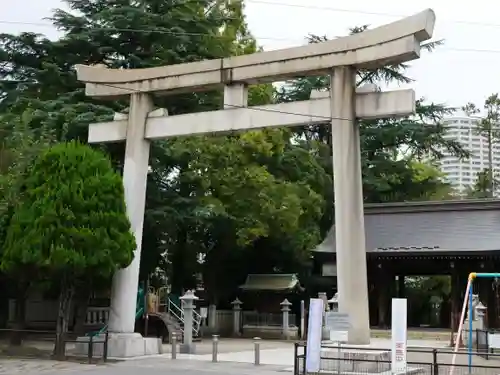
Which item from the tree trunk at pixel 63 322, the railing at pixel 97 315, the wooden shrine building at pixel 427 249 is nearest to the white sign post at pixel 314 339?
the tree trunk at pixel 63 322

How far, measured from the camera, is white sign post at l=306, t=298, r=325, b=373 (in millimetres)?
14617

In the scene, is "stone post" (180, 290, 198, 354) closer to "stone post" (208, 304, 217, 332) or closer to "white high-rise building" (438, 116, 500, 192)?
"stone post" (208, 304, 217, 332)

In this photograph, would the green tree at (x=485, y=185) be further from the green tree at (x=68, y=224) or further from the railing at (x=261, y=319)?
the green tree at (x=68, y=224)

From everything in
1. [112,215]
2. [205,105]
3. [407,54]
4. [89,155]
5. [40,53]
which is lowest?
[112,215]

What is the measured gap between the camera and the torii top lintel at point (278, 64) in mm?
16984

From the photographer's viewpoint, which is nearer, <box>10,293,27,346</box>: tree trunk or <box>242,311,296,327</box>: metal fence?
<box>10,293,27,346</box>: tree trunk

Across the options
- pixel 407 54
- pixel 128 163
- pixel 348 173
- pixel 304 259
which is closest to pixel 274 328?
pixel 304 259

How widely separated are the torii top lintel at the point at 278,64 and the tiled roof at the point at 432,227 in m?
15.9

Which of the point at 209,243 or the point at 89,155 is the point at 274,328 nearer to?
the point at 209,243

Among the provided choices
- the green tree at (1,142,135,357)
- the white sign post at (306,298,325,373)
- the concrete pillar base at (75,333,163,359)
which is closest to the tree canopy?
the green tree at (1,142,135,357)

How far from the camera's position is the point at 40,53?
29484 mm

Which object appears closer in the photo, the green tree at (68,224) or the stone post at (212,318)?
the green tree at (68,224)

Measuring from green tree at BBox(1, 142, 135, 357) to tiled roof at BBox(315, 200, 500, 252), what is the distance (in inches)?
657

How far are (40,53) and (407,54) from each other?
18071 millimetres
